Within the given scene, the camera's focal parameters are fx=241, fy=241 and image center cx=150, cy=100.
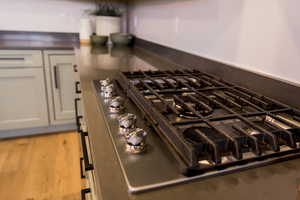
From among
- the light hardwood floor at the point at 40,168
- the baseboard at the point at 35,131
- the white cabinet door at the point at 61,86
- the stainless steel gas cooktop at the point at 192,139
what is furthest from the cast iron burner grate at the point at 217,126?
the baseboard at the point at 35,131

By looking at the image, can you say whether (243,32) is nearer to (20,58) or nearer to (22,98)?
(20,58)

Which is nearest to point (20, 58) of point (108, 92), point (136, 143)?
point (108, 92)

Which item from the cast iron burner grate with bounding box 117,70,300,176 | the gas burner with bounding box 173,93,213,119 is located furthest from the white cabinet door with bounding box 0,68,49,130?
the gas burner with bounding box 173,93,213,119

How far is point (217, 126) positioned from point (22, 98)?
196 centimetres

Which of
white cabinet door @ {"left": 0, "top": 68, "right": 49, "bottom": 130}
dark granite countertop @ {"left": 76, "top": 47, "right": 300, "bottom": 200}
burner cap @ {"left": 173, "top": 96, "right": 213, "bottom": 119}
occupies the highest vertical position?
burner cap @ {"left": 173, "top": 96, "right": 213, "bottom": 119}

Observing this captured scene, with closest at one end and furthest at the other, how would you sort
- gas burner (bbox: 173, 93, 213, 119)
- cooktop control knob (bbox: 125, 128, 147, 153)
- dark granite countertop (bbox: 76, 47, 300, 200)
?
dark granite countertop (bbox: 76, 47, 300, 200), cooktop control knob (bbox: 125, 128, 147, 153), gas burner (bbox: 173, 93, 213, 119)

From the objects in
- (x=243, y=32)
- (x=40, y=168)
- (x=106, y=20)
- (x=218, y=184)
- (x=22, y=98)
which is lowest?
(x=40, y=168)

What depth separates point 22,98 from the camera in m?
2.07

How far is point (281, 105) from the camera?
698mm

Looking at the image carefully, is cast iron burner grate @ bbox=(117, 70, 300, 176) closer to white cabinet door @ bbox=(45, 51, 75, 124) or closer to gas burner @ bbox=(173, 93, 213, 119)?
gas burner @ bbox=(173, 93, 213, 119)

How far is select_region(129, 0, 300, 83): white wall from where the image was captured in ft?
2.51

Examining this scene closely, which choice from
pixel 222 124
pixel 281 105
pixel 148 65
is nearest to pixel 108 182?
pixel 222 124

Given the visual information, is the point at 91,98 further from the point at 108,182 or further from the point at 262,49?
the point at 262,49

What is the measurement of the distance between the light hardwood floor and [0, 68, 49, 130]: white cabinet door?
7.4 inches
